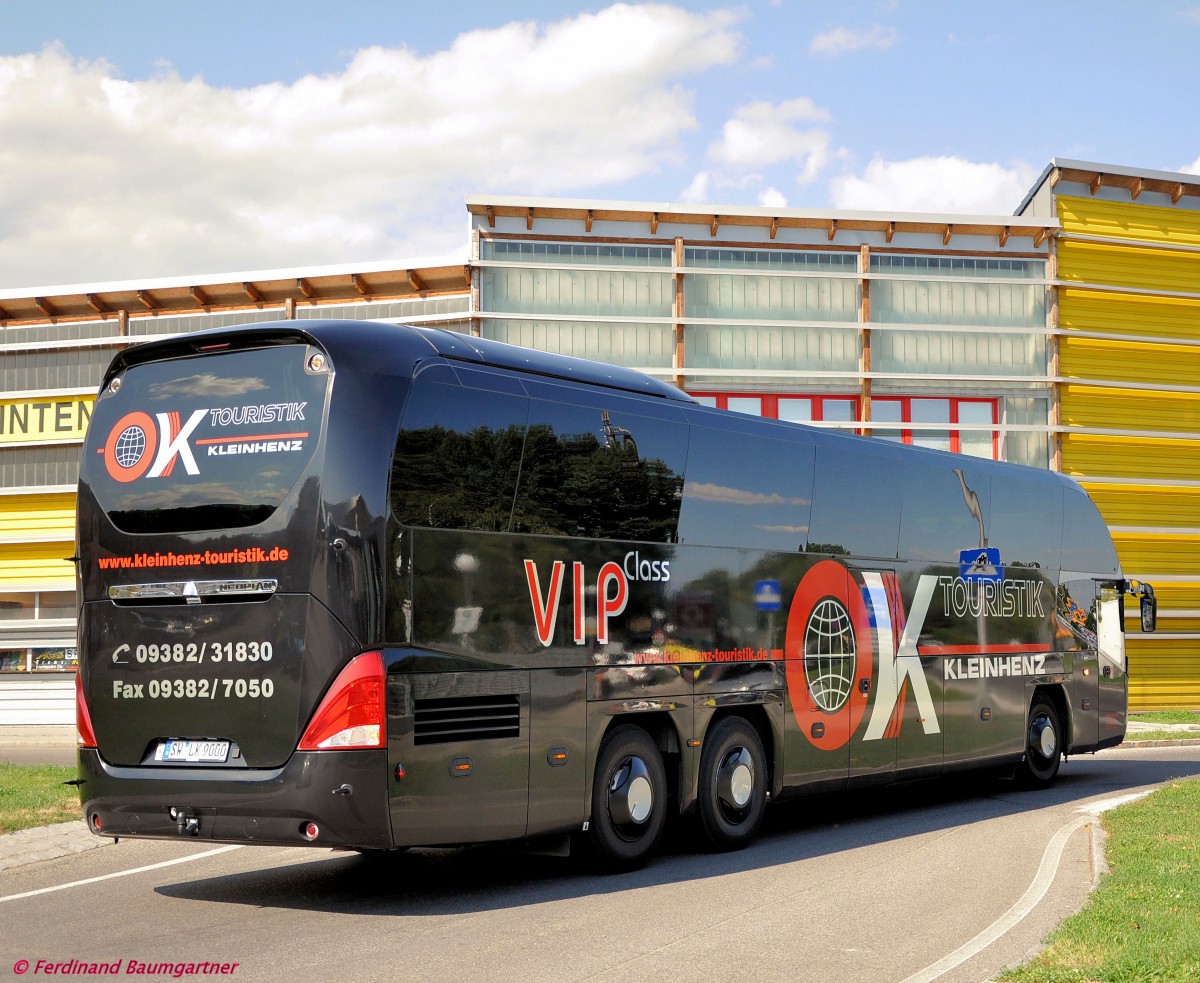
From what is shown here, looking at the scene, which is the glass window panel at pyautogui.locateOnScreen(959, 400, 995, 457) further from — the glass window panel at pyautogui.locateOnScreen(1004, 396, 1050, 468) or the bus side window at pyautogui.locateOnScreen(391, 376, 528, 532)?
the bus side window at pyautogui.locateOnScreen(391, 376, 528, 532)

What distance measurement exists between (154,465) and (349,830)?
2.77m

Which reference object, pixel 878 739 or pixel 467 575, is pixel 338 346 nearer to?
pixel 467 575

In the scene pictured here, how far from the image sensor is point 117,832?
9398 millimetres

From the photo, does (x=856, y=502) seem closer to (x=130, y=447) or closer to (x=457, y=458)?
(x=457, y=458)

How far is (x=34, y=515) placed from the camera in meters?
36.7

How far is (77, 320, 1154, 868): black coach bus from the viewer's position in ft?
29.0

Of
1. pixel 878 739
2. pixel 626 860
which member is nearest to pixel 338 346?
pixel 626 860

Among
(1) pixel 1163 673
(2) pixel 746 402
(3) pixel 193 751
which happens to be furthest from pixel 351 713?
(1) pixel 1163 673

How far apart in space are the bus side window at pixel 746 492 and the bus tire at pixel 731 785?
64.5 inches

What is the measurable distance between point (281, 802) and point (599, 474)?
360cm

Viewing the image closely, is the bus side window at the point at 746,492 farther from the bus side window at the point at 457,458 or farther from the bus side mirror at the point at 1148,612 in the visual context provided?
the bus side mirror at the point at 1148,612

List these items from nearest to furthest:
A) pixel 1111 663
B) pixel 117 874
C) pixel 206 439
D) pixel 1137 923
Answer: pixel 1137 923 < pixel 206 439 < pixel 117 874 < pixel 1111 663

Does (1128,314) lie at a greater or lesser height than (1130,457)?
greater

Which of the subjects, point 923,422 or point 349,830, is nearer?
point 349,830
